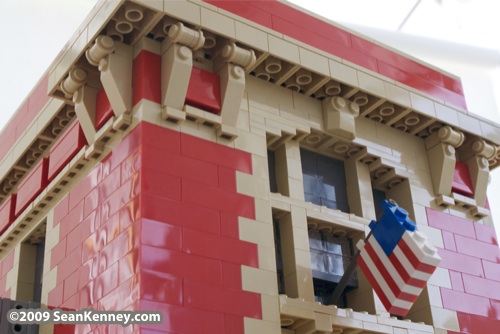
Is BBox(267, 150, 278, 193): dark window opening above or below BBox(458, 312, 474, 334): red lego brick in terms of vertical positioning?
above

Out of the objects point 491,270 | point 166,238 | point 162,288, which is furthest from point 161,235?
point 491,270

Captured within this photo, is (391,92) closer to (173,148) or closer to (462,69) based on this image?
(173,148)

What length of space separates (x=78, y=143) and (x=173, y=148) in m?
1.65

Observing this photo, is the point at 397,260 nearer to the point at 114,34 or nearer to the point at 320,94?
the point at 320,94

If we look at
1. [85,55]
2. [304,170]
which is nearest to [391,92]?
[304,170]

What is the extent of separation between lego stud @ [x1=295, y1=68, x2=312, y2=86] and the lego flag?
213 centimetres

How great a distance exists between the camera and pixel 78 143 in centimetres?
1040

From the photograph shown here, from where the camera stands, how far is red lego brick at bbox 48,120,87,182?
10453 millimetres

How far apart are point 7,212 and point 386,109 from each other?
576cm

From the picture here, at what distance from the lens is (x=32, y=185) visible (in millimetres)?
11586

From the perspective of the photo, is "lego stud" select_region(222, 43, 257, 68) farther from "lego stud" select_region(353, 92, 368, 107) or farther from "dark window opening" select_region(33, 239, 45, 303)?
"dark window opening" select_region(33, 239, 45, 303)

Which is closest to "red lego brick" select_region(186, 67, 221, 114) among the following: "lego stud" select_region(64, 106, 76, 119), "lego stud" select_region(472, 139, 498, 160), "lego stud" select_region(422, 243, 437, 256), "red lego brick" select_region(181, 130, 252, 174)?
"red lego brick" select_region(181, 130, 252, 174)

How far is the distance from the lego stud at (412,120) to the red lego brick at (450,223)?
4.16 feet

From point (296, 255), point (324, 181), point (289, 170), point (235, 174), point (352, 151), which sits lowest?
point (296, 255)
